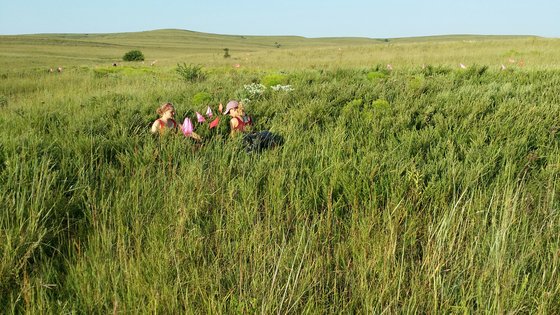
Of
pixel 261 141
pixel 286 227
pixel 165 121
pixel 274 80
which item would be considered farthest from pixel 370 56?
pixel 286 227

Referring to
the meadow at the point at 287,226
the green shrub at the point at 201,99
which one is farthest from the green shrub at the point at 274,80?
the meadow at the point at 287,226

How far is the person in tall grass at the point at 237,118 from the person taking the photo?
4562 millimetres

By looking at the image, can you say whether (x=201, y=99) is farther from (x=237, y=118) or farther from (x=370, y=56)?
(x=370, y=56)

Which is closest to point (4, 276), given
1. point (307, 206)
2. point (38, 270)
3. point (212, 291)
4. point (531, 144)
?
point (38, 270)

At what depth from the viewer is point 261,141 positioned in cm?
392

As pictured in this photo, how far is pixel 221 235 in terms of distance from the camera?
2281 millimetres

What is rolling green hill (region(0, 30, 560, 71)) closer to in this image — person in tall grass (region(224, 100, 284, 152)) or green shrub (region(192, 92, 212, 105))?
green shrub (region(192, 92, 212, 105))

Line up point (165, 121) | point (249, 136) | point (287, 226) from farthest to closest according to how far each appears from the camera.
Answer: point (165, 121), point (249, 136), point (287, 226)

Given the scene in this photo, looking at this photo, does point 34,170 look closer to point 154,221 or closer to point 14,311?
point 154,221

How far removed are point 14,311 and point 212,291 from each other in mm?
798

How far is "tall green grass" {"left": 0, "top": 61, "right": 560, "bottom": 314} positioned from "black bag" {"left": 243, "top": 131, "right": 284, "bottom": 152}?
0.14 m

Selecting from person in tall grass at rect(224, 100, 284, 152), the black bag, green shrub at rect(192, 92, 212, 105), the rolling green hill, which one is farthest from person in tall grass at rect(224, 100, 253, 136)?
the rolling green hill

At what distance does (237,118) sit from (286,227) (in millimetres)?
2396

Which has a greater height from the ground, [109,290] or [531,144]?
[531,144]
